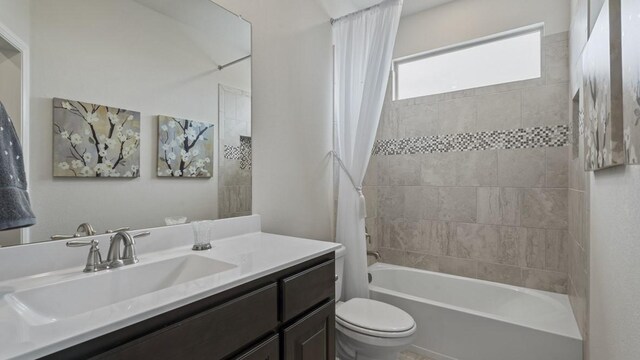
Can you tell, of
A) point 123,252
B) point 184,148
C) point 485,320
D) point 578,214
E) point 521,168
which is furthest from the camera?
point 521,168

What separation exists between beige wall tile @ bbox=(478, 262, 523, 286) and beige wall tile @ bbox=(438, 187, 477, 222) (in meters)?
0.40

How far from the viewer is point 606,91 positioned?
2.79 ft

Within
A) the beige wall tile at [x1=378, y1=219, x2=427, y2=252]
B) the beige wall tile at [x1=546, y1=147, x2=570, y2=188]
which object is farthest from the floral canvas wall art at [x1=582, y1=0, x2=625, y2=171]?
the beige wall tile at [x1=378, y1=219, x2=427, y2=252]

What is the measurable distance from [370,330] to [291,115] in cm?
137

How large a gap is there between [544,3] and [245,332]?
117 inches

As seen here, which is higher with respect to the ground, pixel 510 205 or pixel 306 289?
pixel 510 205

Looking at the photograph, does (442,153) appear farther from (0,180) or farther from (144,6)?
(0,180)

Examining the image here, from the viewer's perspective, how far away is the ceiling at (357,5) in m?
2.26

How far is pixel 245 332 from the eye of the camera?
0.89 m

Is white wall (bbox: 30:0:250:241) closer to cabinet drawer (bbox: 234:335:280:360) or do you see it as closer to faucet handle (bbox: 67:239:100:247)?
faucet handle (bbox: 67:239:100:247)

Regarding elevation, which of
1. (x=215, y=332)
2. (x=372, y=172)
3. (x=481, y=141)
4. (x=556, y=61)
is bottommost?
(x=215, y=332)

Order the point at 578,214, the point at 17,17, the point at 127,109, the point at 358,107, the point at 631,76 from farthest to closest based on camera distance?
the point at 358,107 → the point at 578,214 → the point at 127,109 → the point at 17,17 → the point at 631,76

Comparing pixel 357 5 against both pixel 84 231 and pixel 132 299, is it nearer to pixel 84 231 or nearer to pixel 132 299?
pixel 84 231

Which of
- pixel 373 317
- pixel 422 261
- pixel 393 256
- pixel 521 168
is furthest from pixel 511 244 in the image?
pixel 373 317
